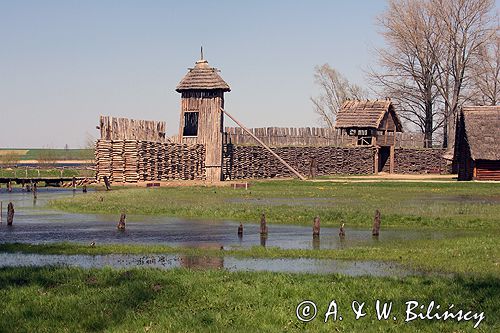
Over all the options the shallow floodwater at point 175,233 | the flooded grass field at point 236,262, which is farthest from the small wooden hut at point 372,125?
the shallow floodwater at point 175,233

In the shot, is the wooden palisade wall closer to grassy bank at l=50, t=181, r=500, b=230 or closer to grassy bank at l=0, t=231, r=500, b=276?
grassy bank at l=50, t=181, r=500, b=230

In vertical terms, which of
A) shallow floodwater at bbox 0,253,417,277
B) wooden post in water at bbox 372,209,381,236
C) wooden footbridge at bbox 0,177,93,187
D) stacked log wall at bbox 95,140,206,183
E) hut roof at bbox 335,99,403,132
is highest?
hut roof at bbox 335,99,403,132

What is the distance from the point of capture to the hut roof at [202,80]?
228ft

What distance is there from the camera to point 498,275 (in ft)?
67.7

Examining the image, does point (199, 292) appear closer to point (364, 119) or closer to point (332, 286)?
point (332, 286)

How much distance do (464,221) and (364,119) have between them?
5130 cm

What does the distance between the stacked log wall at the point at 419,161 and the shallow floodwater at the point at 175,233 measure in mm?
52977

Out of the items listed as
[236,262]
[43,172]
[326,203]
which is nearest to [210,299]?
[236,262]

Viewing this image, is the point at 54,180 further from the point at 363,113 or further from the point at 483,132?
the point at 483,132

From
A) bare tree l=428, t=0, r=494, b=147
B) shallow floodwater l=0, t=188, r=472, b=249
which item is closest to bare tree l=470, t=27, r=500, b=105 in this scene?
bare tree l=428, t=0, r=494, b=147

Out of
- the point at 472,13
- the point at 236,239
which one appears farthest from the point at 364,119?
the point at 236,239

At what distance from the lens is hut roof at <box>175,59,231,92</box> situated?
69.6 metres

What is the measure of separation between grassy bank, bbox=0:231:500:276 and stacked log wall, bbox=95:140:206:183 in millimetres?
35341

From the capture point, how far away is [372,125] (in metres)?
84.6
